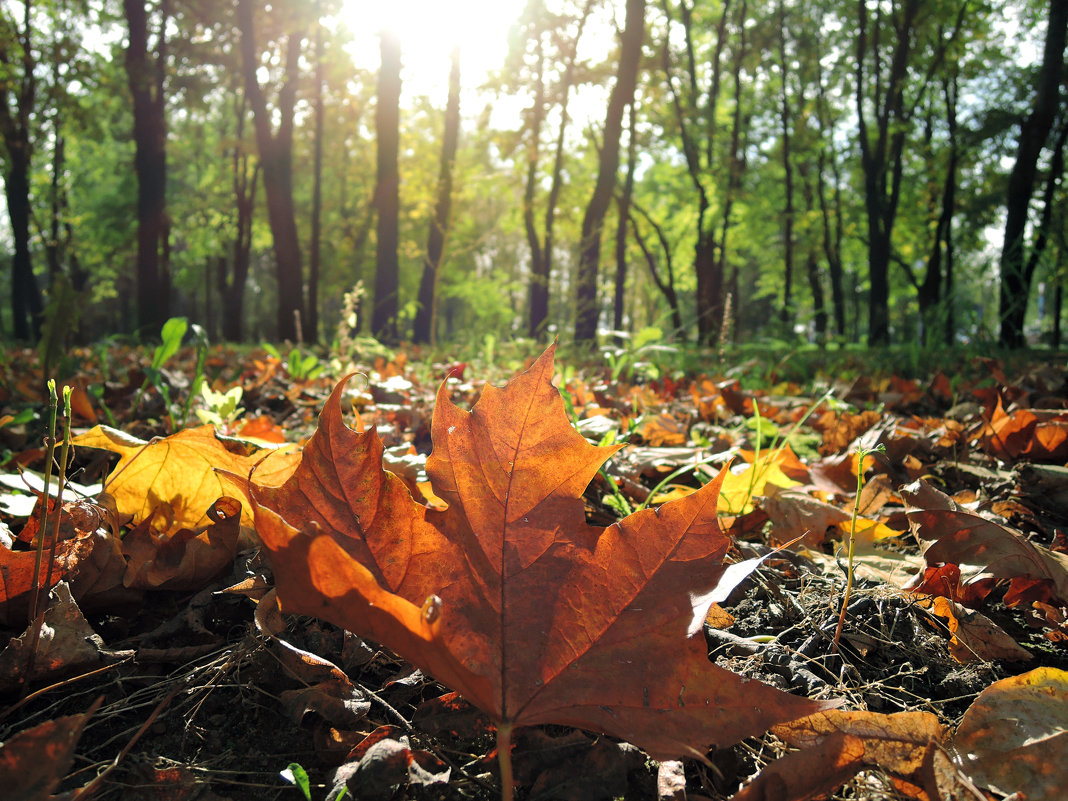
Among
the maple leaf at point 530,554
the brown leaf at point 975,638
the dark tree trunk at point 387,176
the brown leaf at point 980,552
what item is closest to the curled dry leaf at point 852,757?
the maple leaf at point 530,554

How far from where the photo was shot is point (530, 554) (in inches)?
27.3

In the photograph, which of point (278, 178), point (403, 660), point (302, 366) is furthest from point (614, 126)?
point (403, 660)

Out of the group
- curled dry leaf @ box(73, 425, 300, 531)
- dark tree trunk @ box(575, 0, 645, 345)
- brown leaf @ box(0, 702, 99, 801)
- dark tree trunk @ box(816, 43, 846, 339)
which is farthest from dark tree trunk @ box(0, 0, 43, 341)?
dark tree trunk @ box(816, 43, 846, 339)

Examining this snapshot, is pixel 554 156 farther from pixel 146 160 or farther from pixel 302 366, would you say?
pixel 302 366

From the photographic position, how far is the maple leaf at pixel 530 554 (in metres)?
0.65

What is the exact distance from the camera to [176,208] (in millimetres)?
23359

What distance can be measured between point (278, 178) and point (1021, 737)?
12.6 meters

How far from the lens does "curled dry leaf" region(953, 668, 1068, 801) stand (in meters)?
0.66

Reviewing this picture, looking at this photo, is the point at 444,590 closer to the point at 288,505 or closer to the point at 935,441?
the point at 288,505

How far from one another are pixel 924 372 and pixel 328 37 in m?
18.7

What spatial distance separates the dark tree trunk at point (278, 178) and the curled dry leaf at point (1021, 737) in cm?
1136

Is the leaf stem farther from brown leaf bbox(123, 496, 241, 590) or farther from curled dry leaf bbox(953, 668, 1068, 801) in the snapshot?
brown leaf bbox(123, 496, 241, 590)

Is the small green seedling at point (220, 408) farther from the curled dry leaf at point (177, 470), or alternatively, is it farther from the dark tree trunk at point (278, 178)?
the dark tree trunk at point (278, 178)

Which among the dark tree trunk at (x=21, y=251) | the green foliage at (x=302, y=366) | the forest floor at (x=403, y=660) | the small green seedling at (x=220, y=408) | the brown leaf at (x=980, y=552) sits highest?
the dark tree trunk at (x=21, y=251)
